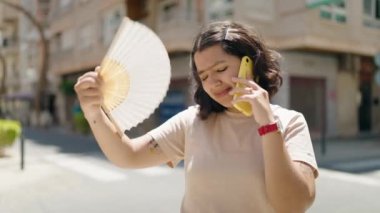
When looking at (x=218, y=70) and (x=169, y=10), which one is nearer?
(x=218, y=70)

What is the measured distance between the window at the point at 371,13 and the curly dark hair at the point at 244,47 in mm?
17561

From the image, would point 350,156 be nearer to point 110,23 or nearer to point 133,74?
point 133,74

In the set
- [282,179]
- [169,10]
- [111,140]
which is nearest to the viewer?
[282,179]

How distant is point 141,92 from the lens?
1.63m

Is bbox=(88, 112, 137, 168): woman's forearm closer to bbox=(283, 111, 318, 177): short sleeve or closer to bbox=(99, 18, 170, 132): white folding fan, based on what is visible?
bbox=(99, 18, 170, 132): white folding fan

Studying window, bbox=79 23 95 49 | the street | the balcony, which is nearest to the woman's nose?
the street

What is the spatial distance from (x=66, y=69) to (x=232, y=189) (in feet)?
86.6

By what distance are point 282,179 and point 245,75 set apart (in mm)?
343

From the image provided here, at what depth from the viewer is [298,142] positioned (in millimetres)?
1417

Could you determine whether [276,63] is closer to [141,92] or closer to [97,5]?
[141,92]

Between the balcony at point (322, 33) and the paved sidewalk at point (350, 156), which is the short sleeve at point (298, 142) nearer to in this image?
the paved sidewalk at point (350, 156)

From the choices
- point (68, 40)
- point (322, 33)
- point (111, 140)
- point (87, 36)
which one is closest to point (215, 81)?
point (111, 140)

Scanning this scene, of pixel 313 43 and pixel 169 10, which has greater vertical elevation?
pixel 169 10

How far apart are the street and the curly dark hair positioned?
4.41 metres
